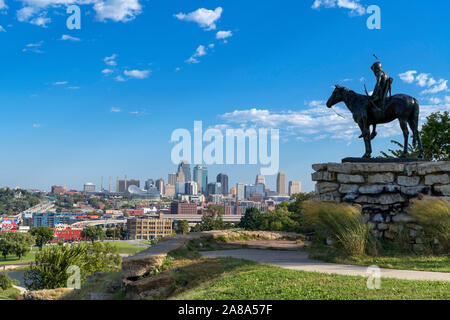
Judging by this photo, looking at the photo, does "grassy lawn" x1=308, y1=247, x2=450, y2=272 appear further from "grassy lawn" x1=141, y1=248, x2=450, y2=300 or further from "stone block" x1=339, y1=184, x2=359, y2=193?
"stone block" x1=339, y1=184, x2=359, y2=193

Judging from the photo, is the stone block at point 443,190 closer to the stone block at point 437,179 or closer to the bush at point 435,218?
the stone block at point 437,179

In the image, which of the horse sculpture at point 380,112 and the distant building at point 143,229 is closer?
the horse sculpture at point 380,112

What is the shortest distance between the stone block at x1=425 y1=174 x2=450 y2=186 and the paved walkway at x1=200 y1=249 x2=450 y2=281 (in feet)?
9.19

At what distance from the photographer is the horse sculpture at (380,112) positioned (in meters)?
9.44

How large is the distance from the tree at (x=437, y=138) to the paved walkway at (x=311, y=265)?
1160 centimetres

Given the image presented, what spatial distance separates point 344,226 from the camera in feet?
25.9

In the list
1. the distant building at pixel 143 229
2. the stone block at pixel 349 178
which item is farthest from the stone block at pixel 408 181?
the distant building at pixel 143 229

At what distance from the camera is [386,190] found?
342 inches

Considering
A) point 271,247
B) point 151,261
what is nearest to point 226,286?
point 151,261

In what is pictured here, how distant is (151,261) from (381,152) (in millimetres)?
17430
